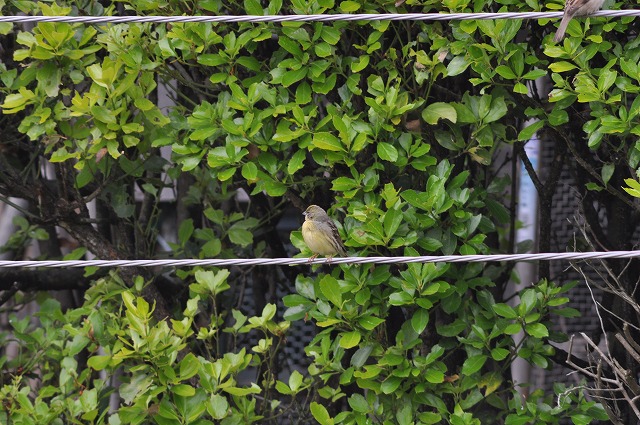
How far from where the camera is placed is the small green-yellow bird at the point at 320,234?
13.2 ft

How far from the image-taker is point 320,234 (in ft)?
13.3

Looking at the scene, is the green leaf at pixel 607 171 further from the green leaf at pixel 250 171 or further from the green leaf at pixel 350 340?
the green leaf at pixel 250 171

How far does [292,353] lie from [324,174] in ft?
6.11

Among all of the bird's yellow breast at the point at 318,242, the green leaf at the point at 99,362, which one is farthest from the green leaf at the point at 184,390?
the bird's yellow breast at the point at 318,242

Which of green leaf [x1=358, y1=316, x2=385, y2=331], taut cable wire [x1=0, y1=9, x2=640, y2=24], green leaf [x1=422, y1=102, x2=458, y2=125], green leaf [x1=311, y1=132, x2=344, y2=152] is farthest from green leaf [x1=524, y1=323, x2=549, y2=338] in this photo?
taut cable wire [x1=0, y1=9, x2=640, y2=24]

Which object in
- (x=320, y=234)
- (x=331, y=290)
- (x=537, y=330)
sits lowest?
(x=537, y=330)

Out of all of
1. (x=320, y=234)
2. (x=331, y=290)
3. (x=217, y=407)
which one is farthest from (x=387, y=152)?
(x=217, y=407)

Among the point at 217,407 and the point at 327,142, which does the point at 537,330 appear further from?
the point at 217,407

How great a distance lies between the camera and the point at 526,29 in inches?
170

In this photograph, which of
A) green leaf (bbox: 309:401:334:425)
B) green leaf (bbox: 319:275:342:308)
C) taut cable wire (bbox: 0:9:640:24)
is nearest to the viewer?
taut cable wire (bbox: 0:9:640:24)

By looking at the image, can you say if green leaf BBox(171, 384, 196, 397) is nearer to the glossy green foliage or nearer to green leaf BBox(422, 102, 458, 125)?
the glossy green foliage

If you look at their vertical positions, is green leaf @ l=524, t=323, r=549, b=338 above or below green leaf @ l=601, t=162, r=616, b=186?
below

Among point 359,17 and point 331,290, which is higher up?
point 359,17

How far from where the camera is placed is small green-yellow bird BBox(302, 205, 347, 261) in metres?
4.03
